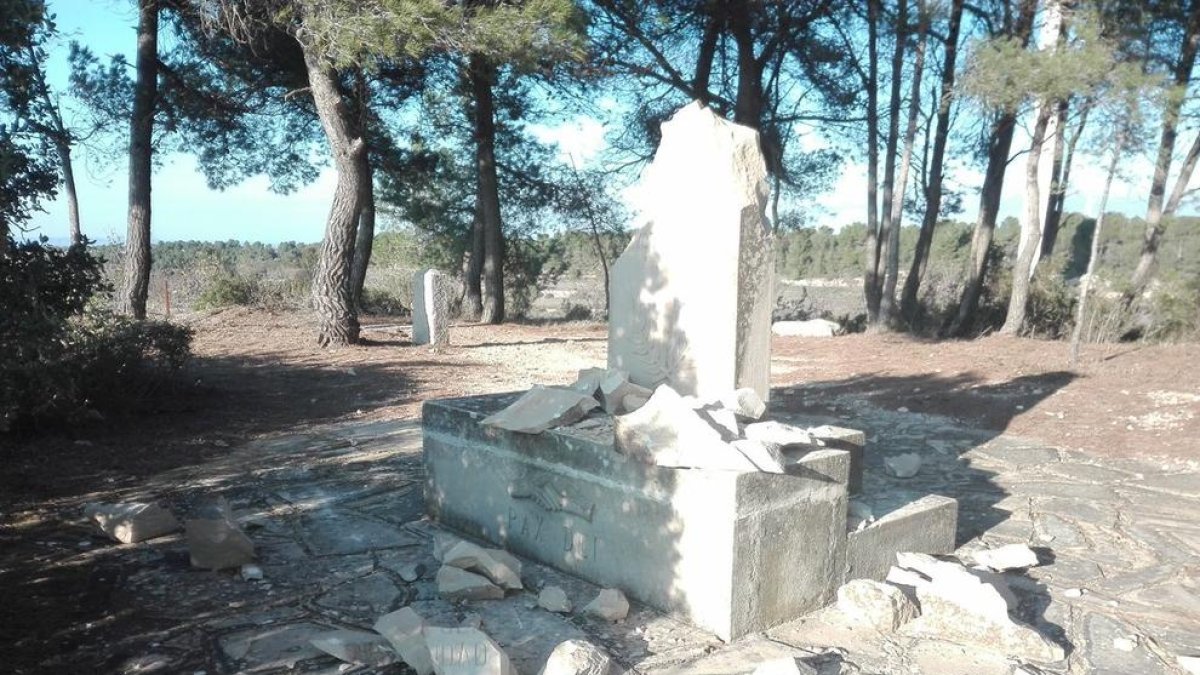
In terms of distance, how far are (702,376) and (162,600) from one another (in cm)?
258

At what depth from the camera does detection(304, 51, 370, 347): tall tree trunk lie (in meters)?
11.1

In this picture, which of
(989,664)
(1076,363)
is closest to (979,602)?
(989,664)

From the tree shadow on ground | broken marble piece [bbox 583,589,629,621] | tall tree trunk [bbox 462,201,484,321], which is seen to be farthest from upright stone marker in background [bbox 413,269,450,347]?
broken marble piece [bbox 583,589,629,621]

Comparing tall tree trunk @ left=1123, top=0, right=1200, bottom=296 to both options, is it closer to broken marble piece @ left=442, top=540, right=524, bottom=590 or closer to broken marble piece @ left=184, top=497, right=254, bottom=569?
broken marble piece @ left=442, top=540, right=524, bottom=590

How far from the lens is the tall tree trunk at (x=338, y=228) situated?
1110 cm

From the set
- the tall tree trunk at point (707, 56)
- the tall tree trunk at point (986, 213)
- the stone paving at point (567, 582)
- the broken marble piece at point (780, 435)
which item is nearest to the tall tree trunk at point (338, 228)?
the stone paving at point (567, 582)

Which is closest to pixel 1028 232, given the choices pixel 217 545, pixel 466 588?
pixel 466 588

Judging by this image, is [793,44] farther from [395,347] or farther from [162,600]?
[162,600]

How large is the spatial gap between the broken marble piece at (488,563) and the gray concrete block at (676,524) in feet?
0.92

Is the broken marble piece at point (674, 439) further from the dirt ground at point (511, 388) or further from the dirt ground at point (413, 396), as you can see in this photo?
the dirt ground at point (511, 388)

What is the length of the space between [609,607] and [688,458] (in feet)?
2.14

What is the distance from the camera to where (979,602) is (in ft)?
10.2

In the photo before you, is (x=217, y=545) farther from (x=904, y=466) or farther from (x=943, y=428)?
(x=943, y=428)

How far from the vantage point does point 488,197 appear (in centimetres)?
1590
